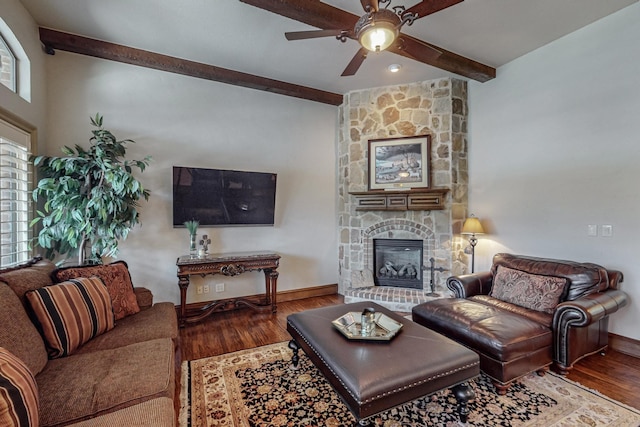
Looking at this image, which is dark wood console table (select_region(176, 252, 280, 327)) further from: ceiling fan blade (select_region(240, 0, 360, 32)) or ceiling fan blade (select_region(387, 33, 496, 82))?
ceiling fan blade (select_region(387, 33, 496, 82))

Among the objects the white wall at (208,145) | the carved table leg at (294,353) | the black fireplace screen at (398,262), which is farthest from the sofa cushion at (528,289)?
the white wall at (208,145)

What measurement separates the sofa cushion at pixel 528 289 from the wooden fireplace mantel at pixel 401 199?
4.08 feet

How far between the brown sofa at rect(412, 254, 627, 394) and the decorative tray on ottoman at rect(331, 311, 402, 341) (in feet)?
2.25

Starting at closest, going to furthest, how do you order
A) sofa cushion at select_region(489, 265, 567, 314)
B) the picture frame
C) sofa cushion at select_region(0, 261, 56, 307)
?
sofa cushion at select_region(0, 261, 56, 307)
sofa cushion at select_region(489, 265, 567, 314)
the picture frame

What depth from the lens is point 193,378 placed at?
2.27 meters

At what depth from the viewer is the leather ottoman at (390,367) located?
1.47m

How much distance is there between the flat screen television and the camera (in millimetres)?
3492

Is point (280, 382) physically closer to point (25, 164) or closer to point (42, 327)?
point (42, 327)

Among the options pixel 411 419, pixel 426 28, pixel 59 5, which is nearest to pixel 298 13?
pixel 426 28

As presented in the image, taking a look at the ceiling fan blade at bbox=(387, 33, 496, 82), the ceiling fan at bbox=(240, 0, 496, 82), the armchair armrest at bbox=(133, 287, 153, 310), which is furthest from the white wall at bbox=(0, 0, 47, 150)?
the ceiling fan blade at bbox=(387, 33, 496, 82)

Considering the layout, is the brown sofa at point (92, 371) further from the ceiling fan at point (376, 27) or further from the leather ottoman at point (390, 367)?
the ceiling fan at point (376, 27)

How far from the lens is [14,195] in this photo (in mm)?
2484

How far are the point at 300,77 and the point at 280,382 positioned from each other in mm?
3657

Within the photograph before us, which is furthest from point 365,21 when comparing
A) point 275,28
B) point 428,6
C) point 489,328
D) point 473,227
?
point 473,227
